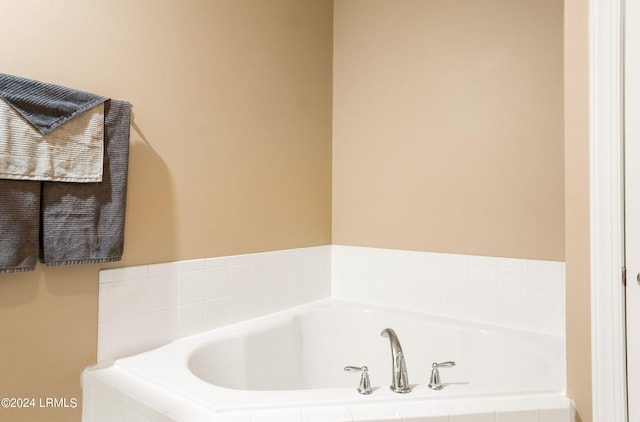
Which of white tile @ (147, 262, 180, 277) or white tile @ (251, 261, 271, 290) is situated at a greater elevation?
white tile @ (147, 262, 180, 277)

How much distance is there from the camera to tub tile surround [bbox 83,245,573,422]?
3.97ft

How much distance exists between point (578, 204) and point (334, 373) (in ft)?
4.77

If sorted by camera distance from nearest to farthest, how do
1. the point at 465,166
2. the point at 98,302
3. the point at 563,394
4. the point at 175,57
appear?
the point at 563,394, the point at 98,302, the point at 175,57, the point at 465,166

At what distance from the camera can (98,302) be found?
1560 millimetres

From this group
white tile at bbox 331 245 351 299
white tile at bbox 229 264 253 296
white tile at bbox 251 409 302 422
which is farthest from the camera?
white tile at bbox 331 245 351 299

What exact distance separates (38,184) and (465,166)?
1.84 m

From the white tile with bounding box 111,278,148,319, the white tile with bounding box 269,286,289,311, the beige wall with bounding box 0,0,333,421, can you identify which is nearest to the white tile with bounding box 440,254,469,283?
the beige wall with bounding box 0,0,333,421

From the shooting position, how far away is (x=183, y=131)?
1.82 metres

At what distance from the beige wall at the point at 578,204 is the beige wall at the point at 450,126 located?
0.65 meters

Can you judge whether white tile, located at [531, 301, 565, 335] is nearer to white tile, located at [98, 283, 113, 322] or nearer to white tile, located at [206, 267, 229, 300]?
white tile, located at [206, 267, 229, 300]

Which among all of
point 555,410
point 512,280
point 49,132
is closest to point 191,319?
point 49,132

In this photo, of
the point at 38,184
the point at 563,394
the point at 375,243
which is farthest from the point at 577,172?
the point at 38,184

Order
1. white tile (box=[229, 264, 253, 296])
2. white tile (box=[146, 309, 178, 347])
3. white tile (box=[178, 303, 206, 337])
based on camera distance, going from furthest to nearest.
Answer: white tile (box=[229, 264, 253, 296]) → white tile (box=[178, 303, 206, 337]) → white tile (box=[146, 309, 178, 347])

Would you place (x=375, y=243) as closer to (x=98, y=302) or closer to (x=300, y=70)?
(x=300, y=70)
